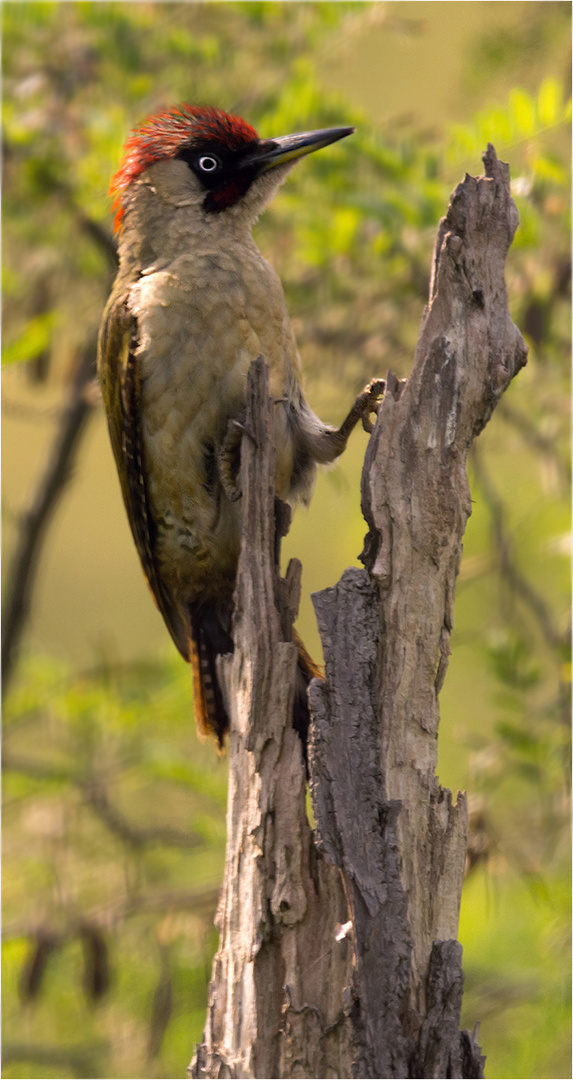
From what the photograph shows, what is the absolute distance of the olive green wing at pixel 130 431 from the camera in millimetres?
3688

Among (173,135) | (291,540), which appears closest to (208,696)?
(173,135)

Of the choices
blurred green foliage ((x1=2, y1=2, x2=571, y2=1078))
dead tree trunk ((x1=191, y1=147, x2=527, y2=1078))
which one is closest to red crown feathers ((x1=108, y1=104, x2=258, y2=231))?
blurred green foliage ((x1=2, y1=2, x2=571, y2=1078))

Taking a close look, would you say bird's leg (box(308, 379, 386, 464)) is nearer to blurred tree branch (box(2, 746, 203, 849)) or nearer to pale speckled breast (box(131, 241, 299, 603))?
pale speckled breast (box(131, 241, 299, 603))

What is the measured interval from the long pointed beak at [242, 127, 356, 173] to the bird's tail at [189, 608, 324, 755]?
61.5 inches

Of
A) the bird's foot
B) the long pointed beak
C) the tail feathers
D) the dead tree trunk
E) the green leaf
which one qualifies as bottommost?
the dead tree trunk

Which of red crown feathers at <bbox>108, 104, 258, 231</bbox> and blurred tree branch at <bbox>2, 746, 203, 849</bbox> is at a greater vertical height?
red crown feathers at <bbox>108, 104, 258, 231</bbox>

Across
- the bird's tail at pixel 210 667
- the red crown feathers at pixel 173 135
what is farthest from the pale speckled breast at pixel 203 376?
the red crown feathers at pixel 173 135

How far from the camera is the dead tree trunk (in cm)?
245

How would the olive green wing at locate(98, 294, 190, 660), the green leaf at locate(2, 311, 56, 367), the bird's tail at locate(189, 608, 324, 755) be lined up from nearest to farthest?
the bird's tail at locate(189, 608, 324, 755) < the olive green wing at locate(98, 294, 190, 660) < the green leaf at locate(2, 311, 56, 367)

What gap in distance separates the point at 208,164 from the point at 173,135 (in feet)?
0.67

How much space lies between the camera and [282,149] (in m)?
3.90

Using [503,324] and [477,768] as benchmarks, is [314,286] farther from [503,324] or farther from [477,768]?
[503,324]

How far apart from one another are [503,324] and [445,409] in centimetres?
26

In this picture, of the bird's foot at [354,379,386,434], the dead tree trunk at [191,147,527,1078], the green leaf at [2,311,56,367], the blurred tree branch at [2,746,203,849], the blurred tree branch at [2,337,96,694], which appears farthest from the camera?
the blurred tree branch at [2,337,96,694]
